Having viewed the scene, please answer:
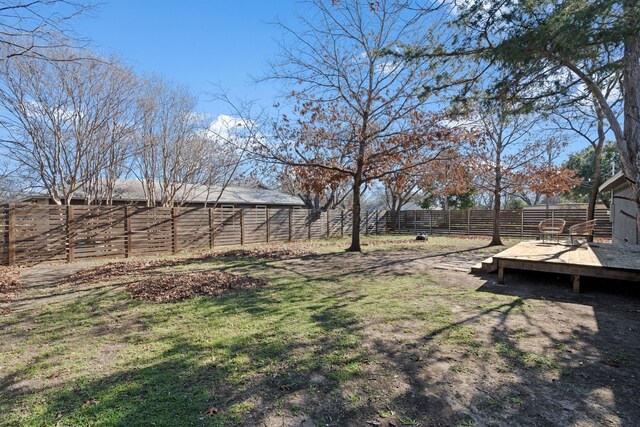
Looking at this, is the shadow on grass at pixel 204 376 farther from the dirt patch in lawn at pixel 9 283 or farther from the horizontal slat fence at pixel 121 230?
the horizontal slat fence at pixel 121 230

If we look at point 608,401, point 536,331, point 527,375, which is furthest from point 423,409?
point 536,331

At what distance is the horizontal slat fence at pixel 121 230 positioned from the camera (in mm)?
8711

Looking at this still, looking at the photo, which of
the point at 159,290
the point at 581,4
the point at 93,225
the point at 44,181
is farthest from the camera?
the point at 44,181

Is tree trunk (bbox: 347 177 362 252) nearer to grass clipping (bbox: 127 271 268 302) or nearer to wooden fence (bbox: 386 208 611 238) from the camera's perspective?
grass clipping (bbox: 127 271 268 302)

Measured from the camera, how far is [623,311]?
14.8 feet

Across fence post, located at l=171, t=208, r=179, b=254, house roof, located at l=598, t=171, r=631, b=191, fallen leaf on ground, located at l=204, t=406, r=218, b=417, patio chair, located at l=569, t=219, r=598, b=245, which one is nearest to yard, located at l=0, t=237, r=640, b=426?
fallen leaf on ground, located at l=204, t=406, r=218, b=417

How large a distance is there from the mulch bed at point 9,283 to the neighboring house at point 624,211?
41.9ft

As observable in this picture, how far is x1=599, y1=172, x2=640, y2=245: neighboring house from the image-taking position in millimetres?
8922

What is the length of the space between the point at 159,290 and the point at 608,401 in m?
5.76

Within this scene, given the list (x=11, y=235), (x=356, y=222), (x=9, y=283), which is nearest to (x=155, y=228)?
(x=11, y=235)

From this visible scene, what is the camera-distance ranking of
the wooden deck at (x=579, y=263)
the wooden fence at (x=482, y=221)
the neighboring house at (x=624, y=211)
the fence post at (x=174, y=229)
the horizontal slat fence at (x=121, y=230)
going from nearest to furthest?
the wooden deck at (x=579, y=263) → the horizontal slat fence at (x=121, y=230) → the neighboring house at (x=624, y=211) → the fence post at (x=174, y=229) → the wooden fence at (x=482, y=221)

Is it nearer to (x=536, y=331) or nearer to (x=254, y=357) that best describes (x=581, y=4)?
(x=536, y=331)

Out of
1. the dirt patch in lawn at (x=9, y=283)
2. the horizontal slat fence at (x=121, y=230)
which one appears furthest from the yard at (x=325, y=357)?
the horizontal slat fence at (x=121, y=230)

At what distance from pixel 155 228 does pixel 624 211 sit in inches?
578
